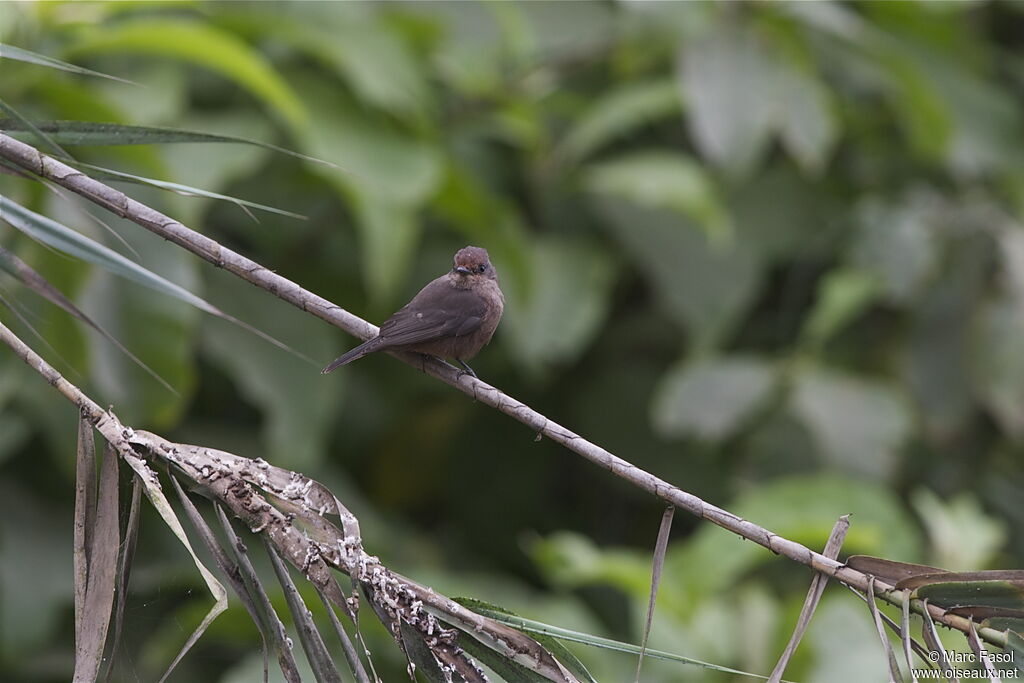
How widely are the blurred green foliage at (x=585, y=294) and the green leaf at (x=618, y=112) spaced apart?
0.06 ft

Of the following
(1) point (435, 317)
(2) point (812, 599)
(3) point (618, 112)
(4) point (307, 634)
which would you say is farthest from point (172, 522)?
(3) point (618, 112)

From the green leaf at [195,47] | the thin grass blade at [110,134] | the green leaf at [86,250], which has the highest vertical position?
the green leaf at [195,47]

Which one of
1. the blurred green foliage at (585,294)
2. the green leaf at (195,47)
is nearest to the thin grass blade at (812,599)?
the blurred green foliage at (585,294)

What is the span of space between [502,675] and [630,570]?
2.39 m

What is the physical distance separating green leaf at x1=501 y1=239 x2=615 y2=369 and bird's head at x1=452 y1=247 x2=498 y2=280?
1.56 metres

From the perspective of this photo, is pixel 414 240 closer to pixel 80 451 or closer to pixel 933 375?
pixel 933 375

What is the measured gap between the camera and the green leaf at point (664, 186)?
15.6 feet

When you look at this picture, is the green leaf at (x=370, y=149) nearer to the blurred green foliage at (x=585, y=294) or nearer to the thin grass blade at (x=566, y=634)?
the blurred green foliage at (x=585, y=294)

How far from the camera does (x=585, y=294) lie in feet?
16.2

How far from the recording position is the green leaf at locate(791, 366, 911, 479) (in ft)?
16.1

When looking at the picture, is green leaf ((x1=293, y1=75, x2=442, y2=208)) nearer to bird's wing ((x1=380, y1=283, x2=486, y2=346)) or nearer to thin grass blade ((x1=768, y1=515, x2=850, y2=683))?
bird's wing ((x1=380, y1=283, x2=486, y2=346))

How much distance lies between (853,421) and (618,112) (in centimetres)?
171

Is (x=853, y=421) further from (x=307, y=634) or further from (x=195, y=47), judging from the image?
(x=307, y=634)

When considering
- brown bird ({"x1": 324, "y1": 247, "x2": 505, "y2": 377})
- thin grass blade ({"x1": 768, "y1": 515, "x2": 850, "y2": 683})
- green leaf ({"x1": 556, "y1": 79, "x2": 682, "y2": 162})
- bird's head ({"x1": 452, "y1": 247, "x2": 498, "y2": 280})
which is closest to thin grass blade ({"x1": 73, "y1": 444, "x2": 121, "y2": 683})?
brown bird ({"x1": 324, "y1": 247, "x2": 505, "y2": 377})
